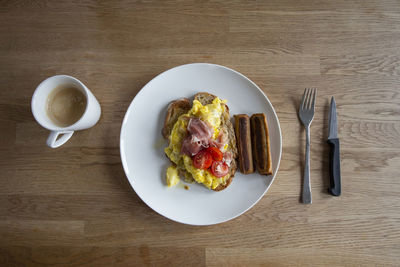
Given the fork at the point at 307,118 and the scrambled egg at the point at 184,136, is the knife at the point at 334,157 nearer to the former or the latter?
the fork at the point at 307,118

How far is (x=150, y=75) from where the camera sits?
215 cm

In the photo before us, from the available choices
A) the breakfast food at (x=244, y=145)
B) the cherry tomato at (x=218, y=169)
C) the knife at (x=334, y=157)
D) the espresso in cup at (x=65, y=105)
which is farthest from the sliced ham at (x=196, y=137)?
the knife at (x=334, y=157)

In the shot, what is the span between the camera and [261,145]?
1927 mm

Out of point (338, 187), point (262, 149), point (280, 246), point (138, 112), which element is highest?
point (138, 112)

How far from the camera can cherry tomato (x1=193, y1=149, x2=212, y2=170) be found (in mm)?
1794

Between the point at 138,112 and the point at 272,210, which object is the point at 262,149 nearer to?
the point at 272,210

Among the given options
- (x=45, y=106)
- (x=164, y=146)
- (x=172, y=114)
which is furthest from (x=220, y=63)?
(x=45, y=106)

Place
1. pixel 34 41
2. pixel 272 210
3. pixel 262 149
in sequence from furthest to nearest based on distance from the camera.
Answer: pixel 34 41, pixel 272 210, pixel 262 149

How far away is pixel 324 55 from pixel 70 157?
2.34 metres

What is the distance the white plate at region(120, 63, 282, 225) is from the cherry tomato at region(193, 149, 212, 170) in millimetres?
247

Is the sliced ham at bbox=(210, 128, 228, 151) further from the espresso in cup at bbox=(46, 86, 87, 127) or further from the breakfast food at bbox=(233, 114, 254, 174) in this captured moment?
the espresso in cup at bbox=(46, 86, 87, 127)

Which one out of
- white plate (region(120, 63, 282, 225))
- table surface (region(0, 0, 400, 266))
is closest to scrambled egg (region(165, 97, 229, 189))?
white plate (region(120, 63, 282, 225))

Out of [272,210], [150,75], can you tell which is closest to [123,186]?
[150,75]

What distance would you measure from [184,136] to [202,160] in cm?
24
